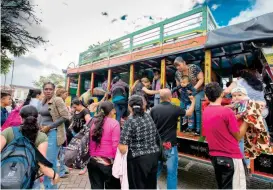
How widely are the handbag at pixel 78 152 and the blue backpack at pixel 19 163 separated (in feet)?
1.56

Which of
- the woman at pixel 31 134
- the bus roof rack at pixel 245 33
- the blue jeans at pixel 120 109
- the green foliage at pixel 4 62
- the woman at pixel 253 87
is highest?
the green foliage at pixel 4 62

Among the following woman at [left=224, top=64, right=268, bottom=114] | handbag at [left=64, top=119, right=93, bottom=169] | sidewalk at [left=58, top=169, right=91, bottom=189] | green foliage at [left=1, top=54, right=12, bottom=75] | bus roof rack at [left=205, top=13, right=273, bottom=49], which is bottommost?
sidewalk at [left=58, top=169, right=91, bottom=189]

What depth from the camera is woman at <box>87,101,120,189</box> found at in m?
2.12

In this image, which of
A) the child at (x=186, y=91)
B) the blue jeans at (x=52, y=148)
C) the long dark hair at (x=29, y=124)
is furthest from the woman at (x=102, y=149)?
the child at (x=186, y=91)

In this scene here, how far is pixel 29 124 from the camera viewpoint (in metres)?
1.65

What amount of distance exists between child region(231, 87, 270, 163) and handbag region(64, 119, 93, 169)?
1774 millimetres

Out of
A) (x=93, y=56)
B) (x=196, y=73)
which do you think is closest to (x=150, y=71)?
(x=93, y=56)

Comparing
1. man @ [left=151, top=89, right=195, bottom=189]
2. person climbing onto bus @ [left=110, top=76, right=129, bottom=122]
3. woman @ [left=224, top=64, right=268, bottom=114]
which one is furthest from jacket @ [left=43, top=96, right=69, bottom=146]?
woman @ [left=224, top=64, right=268, bottom=114]

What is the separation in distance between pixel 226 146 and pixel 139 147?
3.13ft

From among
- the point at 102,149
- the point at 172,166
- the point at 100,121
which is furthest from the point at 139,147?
the point at 172,166

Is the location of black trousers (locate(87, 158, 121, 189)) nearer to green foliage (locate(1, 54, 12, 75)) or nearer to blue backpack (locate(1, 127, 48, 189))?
blue backpack (locate(1, 127, 48, 189))

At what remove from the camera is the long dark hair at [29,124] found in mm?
1634

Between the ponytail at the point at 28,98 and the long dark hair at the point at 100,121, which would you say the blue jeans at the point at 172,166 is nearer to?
the long dark hair at the point at 100,121

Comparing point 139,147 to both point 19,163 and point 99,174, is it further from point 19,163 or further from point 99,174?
point 19,163
